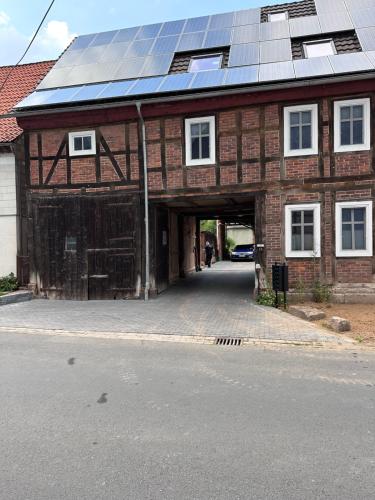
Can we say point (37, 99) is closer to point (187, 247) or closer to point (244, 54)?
point (244, 54)

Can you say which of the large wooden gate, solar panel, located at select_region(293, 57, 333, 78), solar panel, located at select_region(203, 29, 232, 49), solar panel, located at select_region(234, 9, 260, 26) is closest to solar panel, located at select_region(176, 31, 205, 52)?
solar panel, located at select_region(203, 29, 232, 49)

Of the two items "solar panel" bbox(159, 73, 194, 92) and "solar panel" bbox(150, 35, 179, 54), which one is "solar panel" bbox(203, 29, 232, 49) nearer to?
"solar panel" bbox(150, 35, 179, 54)

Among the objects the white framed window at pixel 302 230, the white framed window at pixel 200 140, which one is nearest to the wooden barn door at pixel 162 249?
the white framed window at pixel 200 140

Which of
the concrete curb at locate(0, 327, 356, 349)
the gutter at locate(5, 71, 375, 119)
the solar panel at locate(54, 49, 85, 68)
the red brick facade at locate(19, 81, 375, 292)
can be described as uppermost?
the solar panel at locate(54, 49, 85, 68)

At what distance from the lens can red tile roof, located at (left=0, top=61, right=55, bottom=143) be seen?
567 inches

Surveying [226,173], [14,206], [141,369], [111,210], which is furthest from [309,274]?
[14,206]

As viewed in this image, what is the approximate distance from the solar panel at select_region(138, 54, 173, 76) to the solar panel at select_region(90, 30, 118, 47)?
9.13ft

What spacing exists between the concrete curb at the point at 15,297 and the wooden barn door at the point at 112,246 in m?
2.01

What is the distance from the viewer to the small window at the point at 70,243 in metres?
12.1

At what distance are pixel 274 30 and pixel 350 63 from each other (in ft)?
12.0

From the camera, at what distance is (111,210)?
1188 centimetres

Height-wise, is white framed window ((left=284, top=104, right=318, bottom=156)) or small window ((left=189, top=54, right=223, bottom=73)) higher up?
small window ((left=189, top=54, right=223, bottom=73))

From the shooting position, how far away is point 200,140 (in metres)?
11.4

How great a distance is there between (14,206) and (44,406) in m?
10.3
